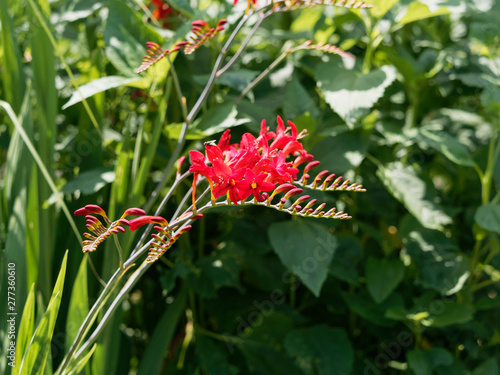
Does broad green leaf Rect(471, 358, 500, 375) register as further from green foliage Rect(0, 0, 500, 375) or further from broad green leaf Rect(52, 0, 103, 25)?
broad green leaf Rect(52, 0, 103, 25)

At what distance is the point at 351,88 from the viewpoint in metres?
1.07

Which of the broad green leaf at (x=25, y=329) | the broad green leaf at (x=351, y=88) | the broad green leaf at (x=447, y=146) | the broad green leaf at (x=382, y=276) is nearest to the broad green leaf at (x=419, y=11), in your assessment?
the broad green leaf at (x=351, y=88)

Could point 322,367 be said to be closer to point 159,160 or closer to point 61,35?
point 159,160

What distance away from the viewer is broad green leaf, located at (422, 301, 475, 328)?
42.8 inches

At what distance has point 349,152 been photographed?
110cm

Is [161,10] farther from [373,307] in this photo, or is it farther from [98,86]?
[373,307]

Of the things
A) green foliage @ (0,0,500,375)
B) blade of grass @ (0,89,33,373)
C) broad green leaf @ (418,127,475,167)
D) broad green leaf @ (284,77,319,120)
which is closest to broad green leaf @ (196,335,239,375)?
green foliage @ (0,0,500,375)

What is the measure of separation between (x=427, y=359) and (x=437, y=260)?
20cm

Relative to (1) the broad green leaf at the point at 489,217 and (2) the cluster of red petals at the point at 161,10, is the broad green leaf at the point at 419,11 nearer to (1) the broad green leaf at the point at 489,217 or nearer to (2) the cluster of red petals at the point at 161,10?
(1) the broad green leaf at the point at 489,217

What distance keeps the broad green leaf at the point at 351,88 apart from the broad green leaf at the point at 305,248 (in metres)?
0.22

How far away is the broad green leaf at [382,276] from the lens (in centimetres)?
112

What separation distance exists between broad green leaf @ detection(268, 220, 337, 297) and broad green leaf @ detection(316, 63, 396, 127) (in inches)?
8.7

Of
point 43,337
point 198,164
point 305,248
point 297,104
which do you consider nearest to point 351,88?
point 297,104

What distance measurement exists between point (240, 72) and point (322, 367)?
597 mm
